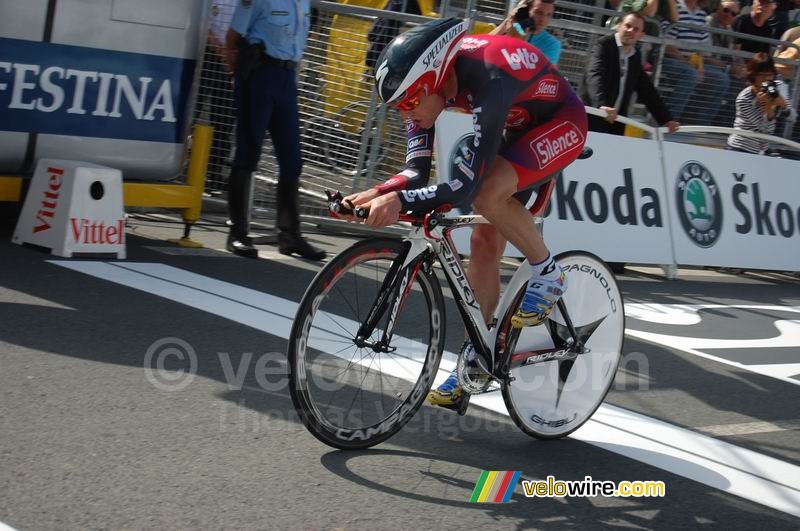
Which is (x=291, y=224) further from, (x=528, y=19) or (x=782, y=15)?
(x=782, y=15)

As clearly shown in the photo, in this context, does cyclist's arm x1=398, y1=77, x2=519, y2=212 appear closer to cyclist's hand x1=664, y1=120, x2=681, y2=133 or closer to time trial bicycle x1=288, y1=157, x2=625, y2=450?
time trial bicycle x1=288, y1=157, x2=625, y2=450

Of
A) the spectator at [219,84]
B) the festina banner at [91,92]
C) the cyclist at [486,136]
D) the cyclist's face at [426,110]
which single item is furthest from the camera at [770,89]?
the cyclist's face at [426,110]

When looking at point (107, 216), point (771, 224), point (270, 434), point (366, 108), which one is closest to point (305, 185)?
point (366, 108)

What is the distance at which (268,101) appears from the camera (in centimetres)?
830

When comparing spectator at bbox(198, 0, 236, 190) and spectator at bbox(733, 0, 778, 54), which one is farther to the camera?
spectator at bbox(733, 0, 778, 54)

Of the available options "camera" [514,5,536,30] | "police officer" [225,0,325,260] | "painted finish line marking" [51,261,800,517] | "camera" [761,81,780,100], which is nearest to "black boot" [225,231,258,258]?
"police officer" [225,0,325,260]

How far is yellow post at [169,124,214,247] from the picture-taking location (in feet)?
28.6

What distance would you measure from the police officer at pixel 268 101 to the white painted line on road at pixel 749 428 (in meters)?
3.85

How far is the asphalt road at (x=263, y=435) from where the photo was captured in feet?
13.1

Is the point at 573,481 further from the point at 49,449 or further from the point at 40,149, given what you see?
the point at 40,149

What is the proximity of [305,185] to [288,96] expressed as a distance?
1.69m

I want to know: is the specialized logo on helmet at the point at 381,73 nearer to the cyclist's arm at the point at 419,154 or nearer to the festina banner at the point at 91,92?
the cyclist's arm at the point at 419,154

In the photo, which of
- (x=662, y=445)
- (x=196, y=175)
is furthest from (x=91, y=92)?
(x=662, y=445)

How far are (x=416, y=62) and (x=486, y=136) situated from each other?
16.0 inches
